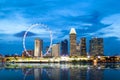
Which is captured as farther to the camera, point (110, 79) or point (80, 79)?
point (110, 79)

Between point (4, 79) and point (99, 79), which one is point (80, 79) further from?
point (4, 79)

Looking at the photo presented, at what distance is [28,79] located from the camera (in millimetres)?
66688

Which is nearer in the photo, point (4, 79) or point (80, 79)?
point (80, 79)

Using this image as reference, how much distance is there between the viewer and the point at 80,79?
63.4 meters

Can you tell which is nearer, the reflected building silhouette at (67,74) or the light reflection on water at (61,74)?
the reflected building silhouette at (67,74)

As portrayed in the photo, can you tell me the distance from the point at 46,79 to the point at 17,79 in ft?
21.0

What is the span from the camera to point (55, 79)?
214 ft

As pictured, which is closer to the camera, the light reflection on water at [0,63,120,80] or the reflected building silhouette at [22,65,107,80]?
the reflected building silhouette at [22,65,107,80]

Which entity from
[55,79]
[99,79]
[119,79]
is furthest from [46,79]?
[119,79]

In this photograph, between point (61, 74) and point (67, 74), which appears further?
point (61, 74)

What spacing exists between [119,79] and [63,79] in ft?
38.1

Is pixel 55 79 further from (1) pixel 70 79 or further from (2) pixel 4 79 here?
(2) pixel 4 79

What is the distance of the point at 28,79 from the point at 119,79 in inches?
730

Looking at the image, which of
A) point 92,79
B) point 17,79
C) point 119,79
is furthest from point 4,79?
Answer: point 119,79
